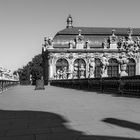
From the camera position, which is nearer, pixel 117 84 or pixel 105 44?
pixel 117 84

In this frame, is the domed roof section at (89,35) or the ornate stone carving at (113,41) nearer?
the ornate stone carving at (113,41)

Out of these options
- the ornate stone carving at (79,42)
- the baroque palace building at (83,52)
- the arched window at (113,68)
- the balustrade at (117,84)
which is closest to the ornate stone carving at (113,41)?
the baroque palace building at (83,52)

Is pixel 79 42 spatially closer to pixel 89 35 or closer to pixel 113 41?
pixel 89 35

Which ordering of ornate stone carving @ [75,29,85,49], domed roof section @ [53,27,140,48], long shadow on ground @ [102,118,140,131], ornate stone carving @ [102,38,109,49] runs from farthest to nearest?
domed roof section @ [53,27,140,48] → ornate stone carving @ [75,29,85,49] → ornate stone carving @ [102,38,109,49] → long shadow on ground @ [102,118,140,131]

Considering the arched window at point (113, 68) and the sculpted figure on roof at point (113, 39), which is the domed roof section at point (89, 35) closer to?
the sculpted figure on roof at point (113, 39)

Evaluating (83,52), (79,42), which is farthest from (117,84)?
(79,42)

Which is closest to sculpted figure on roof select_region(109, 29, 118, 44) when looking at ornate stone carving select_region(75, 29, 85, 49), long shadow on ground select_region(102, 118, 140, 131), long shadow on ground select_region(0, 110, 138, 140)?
ornate stone carving select_region(75, 29, 85, 49)

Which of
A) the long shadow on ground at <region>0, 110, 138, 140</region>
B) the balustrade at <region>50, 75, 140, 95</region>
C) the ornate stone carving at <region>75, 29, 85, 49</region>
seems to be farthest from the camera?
the ornate stone carving at <region>75, 29, 85, 49</region>

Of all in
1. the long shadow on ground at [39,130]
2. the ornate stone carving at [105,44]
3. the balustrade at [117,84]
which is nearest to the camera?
the long shadow on ground at [39,130]

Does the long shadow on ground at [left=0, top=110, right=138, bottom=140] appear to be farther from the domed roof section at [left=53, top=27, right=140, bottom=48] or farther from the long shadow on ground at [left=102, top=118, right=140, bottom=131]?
the domed roof section at [left=53, top=27, right=140, bottom=48]

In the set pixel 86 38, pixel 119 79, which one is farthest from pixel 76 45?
pixel 119 79

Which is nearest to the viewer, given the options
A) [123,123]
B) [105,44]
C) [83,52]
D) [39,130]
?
[39,130]

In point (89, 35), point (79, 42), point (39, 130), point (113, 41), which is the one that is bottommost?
point (39, 130)

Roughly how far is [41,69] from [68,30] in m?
17.1
